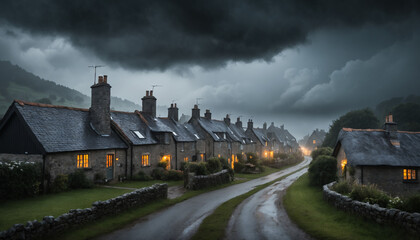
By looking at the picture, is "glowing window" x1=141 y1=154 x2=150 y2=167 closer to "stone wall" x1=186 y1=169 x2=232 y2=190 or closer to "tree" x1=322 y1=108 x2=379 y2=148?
"stone wall" x1=186 y1=169 x2=232 y2=190

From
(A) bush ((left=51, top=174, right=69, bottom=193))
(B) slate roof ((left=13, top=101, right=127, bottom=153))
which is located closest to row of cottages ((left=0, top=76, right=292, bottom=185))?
(B) slate roof ((left=13, top=101, right=127, bottom=153))

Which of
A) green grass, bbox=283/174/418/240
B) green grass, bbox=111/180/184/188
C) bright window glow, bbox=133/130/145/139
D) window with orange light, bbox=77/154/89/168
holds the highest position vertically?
bright window glow, bbox=133/130/145/139

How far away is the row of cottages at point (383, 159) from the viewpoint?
81.3 feet

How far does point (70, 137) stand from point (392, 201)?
25.1 m

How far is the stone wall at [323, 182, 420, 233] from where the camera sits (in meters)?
10.1

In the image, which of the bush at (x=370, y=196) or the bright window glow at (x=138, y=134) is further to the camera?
the bright window glow at (x=138, y=134)

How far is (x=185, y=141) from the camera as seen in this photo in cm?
4175

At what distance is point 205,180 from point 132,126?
13049 millimetres

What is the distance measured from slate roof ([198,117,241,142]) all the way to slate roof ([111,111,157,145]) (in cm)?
1719

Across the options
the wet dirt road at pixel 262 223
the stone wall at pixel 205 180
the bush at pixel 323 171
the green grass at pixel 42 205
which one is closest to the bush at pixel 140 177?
the stone wall at pixel 205 180

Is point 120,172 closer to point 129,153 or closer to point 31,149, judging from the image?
point 129,153

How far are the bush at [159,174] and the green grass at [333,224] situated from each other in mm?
17587

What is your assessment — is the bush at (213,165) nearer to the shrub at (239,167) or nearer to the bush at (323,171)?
the bush at (323,171)

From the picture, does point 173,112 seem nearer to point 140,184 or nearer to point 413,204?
point 140,184
